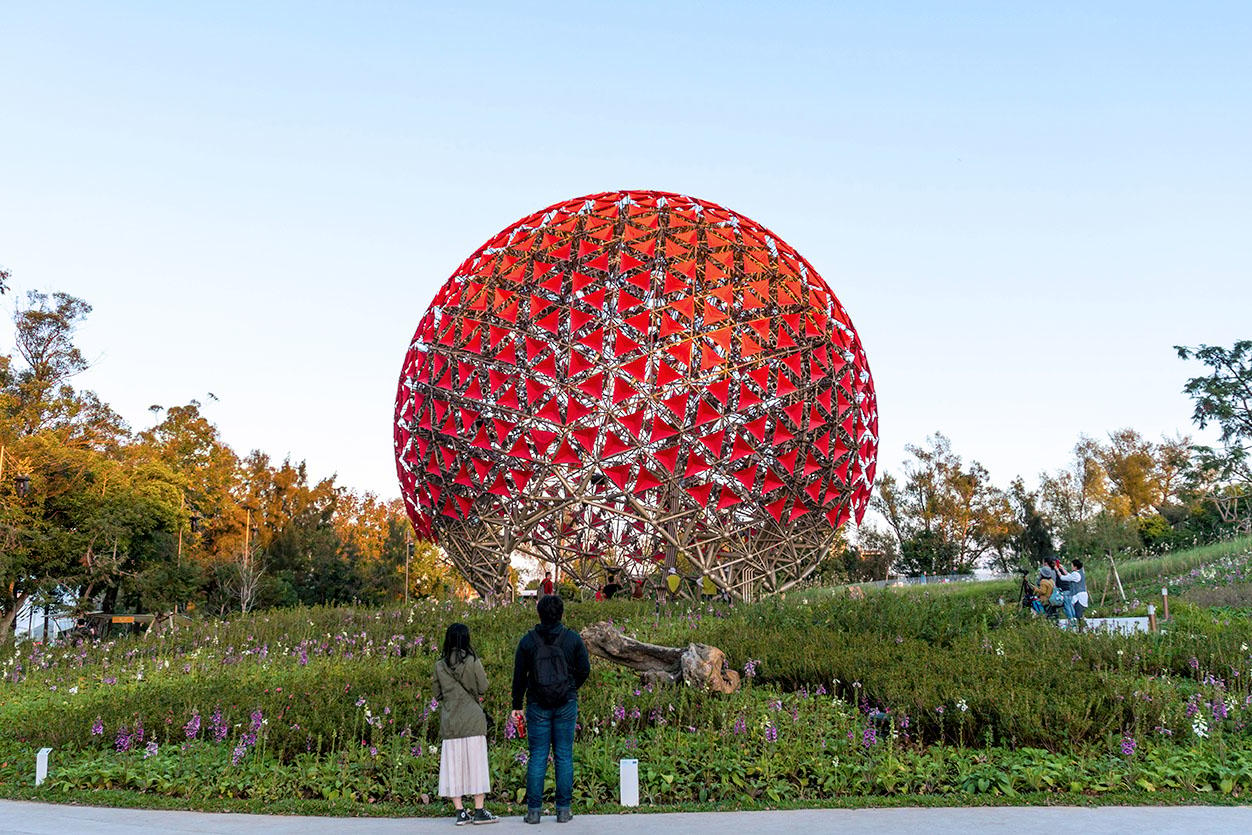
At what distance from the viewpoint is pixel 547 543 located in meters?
18.4

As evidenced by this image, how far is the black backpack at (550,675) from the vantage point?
20.7ft

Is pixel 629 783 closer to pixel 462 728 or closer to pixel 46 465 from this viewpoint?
pixel 462 728

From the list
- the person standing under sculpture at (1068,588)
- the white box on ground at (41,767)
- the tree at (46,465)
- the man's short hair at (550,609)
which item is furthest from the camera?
the tree at (46,465)

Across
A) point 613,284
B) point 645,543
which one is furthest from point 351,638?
point 613,284

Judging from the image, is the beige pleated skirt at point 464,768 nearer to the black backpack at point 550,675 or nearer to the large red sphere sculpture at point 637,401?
the black backpack at point 550,675

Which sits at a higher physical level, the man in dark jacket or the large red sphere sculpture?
the large red sphere sculpture

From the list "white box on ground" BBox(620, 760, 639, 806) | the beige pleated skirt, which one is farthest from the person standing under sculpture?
the beige pleated skirt

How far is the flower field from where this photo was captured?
6840 millimetres

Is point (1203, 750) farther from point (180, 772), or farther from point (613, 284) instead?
point (613, 284)

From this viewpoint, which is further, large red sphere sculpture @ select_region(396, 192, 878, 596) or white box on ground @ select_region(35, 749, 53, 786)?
large red sphere sculpture @ select_region(396, 192, 878, 596)

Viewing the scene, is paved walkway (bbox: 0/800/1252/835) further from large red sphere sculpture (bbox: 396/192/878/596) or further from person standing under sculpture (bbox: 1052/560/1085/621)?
large red sphere sculpture (bbox: 396/192/878/596)

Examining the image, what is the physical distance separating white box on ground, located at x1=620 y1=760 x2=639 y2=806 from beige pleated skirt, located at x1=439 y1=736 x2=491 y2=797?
3.20 ft

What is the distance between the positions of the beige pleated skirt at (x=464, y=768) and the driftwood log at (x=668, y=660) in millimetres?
3291

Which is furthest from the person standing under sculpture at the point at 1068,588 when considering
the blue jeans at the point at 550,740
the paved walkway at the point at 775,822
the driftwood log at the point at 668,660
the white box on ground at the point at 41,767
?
the white box on ground at the point at 41,767
